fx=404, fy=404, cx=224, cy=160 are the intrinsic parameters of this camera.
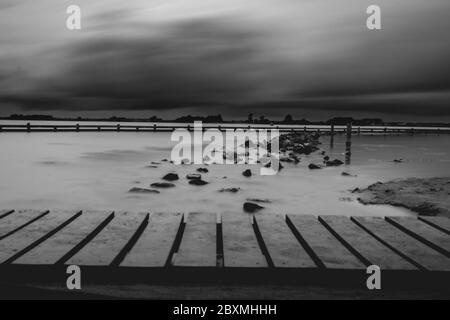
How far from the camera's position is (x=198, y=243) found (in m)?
3.33

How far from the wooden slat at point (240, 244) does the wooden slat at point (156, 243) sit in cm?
45

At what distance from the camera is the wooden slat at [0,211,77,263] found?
2984 mm

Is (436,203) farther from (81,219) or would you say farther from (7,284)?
(7,284)

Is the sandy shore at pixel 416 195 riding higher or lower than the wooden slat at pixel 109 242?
lower

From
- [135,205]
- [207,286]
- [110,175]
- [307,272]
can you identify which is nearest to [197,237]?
[207,286]

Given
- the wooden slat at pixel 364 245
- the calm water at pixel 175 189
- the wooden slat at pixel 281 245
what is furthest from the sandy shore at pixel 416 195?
the wooden slat at pixel 281 245

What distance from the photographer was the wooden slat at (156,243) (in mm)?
2838

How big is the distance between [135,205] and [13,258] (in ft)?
19.9

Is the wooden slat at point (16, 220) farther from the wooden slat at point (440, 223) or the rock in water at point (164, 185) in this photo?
the rock in water at point (164, 185)

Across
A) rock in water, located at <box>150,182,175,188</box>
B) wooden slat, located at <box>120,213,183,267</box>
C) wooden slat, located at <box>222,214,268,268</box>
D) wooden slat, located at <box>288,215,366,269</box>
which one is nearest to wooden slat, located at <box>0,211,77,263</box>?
wooden slat, located at <box>120,213,183,267</box>

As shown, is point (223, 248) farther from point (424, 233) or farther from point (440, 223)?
point (440, 223)

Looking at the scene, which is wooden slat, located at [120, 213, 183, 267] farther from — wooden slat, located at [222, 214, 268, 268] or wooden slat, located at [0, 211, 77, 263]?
wooden slat, located at [0, 211, 77, 263]

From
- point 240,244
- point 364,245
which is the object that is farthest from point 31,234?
point 364,245

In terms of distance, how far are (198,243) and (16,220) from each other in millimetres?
1972
